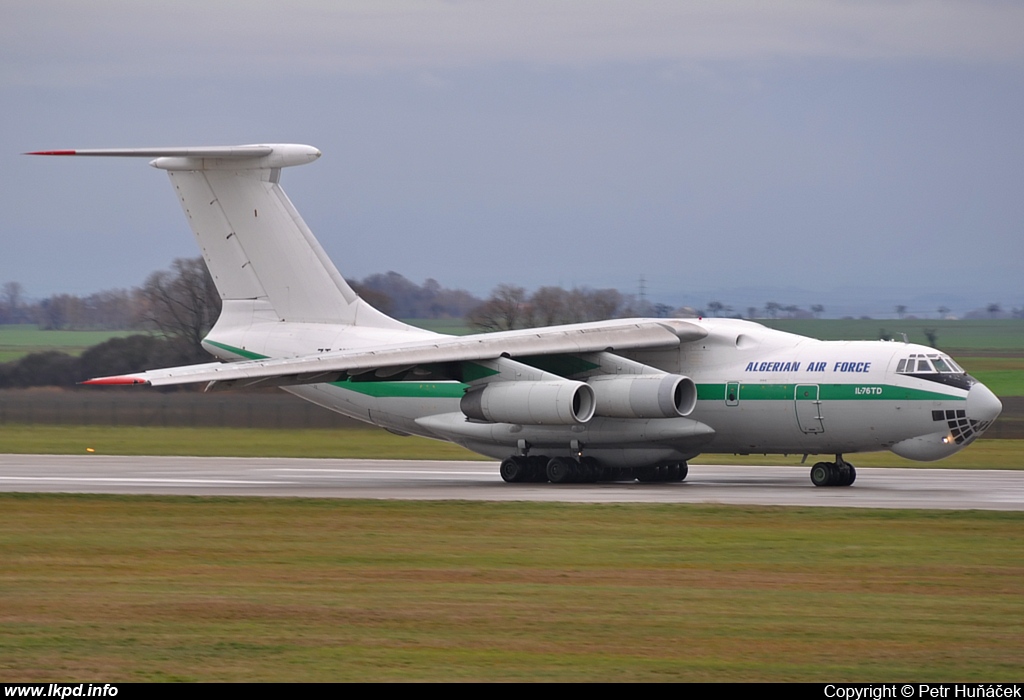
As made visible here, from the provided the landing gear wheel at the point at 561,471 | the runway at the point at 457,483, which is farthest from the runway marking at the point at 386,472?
the landing gear wheel at the point at 561,471

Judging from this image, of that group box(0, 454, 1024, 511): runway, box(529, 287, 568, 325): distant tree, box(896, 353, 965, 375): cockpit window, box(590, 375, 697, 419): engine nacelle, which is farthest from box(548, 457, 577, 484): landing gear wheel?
box(529, 287, 568, 325): distant tree

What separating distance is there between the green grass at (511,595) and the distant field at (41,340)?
76.6 feet

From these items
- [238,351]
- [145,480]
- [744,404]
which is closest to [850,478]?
[744,404]

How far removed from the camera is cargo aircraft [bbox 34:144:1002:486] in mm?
22906

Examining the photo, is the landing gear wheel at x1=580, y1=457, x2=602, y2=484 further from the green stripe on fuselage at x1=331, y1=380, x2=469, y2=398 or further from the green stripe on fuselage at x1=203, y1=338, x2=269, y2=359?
the green stripe on fuselage at x1=203, y1=338, x2=269, y2=359

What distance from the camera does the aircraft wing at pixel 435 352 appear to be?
75.9 feet

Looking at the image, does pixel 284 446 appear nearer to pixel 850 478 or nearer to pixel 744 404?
pixel 744 404

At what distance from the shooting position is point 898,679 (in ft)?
26.5

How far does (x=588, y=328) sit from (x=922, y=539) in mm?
10037

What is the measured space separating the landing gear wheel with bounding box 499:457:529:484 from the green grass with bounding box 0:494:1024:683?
6.54 metres

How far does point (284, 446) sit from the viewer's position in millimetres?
34688

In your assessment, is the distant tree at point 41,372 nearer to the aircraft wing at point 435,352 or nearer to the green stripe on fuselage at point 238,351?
the green stripe on fuselage at point 238,351

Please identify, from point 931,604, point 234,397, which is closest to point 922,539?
point 931,604
